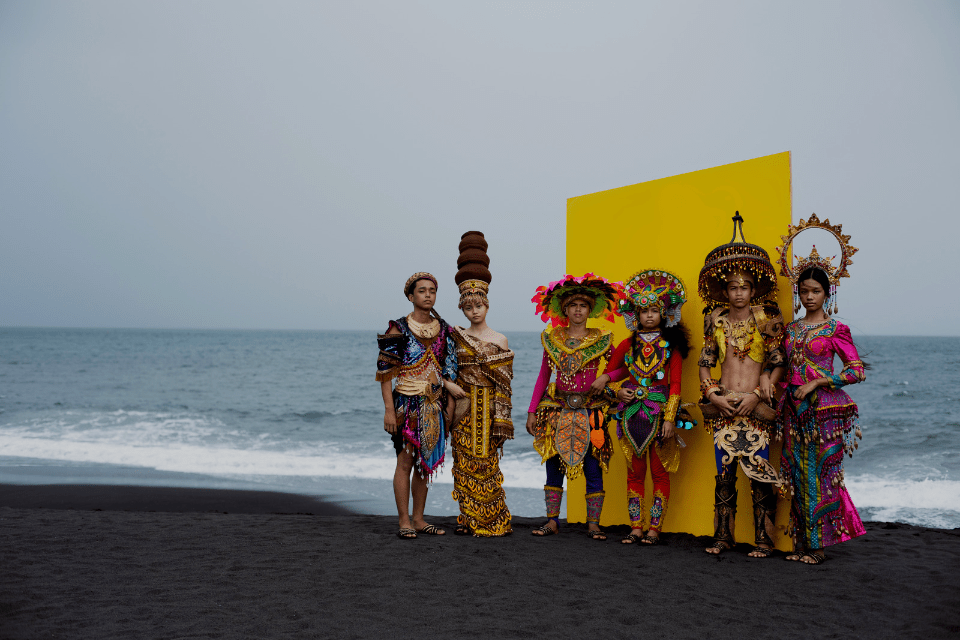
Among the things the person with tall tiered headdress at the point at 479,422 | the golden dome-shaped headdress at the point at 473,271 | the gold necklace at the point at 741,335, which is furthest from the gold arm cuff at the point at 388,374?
the gold necklace at the point at 741,335

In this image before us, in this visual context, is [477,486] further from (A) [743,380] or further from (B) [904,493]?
(B) [904,493]

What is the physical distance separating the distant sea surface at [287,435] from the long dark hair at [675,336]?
1.22 meters

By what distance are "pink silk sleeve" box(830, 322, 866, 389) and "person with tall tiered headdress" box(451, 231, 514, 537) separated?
224cm

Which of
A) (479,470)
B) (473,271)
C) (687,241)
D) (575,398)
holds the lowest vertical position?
(479,470)

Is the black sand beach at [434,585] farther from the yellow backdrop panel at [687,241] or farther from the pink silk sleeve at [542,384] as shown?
the pink silk sleeve at [542,384]

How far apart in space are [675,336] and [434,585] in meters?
2.52

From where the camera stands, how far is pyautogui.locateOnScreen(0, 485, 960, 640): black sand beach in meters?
3.08

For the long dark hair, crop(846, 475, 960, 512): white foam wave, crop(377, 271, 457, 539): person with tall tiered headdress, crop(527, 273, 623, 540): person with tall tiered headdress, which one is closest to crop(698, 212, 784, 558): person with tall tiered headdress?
the long dark hair

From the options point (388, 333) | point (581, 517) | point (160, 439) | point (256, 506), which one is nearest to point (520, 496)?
point (581, 517)

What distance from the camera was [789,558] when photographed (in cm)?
424

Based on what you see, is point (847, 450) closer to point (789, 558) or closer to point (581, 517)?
point (789, 558)

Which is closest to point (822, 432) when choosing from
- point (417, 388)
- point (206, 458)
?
point (417, 388)

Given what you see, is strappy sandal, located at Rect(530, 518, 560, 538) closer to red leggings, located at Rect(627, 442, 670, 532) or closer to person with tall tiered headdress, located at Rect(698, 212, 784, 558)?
red leggings, located at Rect(627, 442, 670, 532)

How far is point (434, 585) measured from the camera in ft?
12.2
